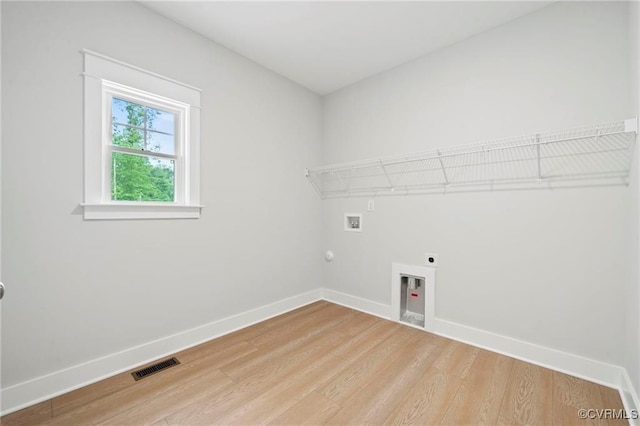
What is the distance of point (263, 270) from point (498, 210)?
219 cm

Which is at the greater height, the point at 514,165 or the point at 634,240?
the point at 514,165

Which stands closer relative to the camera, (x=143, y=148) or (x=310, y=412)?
(x=310, y=412)

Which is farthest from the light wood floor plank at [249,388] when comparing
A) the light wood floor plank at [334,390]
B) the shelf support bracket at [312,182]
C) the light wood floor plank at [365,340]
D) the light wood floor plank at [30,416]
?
the shelf support bracket at [312,182]

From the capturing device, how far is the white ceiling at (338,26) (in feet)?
6.79

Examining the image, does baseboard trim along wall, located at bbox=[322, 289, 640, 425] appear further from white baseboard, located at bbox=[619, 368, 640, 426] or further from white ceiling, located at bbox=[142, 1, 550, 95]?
white ceiling, located at bbox=[142, 1, 550, 95]

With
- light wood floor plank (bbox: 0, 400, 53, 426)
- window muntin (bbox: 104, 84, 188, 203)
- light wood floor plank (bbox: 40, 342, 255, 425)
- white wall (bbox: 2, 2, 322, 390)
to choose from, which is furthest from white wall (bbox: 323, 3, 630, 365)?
light wood floor plank (bbox: 0, 400, 53, 426)

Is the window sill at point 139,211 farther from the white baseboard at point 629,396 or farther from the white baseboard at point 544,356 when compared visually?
the white baseboard at point 629,396

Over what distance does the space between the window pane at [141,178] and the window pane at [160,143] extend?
0.08 meters

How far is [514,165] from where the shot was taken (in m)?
2.16

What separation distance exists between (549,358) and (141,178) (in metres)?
3.26

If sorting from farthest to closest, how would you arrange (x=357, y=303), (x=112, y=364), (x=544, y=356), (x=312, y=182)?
(x=312, y=182), (x=357, y=303), (x=544, y=356), (x=112, y=364)

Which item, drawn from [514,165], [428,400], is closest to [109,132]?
[428,400]

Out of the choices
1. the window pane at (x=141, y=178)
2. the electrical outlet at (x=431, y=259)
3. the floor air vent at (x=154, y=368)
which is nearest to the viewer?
the floor air vent at (x=154, y=368)

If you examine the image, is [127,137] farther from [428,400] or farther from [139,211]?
[428,400]
